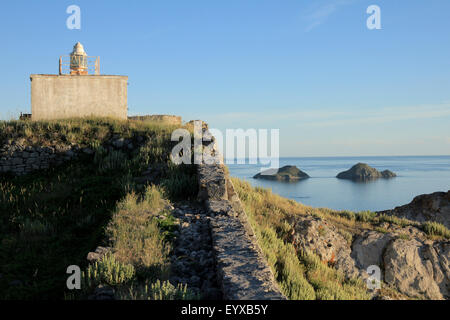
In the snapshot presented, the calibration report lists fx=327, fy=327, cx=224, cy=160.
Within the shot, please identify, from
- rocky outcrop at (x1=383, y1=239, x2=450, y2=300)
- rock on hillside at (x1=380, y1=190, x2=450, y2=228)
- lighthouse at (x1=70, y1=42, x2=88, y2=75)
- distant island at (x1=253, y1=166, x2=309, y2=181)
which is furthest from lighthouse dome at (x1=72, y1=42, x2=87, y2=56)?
distant island at (x1=253, y1=166, x2=309, y2=181)

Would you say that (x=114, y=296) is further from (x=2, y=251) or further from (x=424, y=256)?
(x=424, y=256)

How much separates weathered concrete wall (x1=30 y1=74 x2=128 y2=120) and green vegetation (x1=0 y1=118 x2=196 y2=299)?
3.96 meters

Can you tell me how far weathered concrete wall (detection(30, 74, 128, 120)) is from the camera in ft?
63.2

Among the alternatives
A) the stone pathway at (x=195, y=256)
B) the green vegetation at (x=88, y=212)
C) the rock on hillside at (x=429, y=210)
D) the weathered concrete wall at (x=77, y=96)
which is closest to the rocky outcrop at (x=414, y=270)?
the rock on hillside at (x=429, y=210)

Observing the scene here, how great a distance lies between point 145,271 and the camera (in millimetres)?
4793

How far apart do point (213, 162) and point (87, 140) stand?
282 inches

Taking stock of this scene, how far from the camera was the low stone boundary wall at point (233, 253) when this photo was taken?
154 inches

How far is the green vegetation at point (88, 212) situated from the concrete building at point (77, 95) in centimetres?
398

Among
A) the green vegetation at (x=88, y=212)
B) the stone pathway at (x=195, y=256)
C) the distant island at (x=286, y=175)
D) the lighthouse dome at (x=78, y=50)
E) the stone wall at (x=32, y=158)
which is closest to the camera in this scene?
the stone pathway at (x=195, y=256)

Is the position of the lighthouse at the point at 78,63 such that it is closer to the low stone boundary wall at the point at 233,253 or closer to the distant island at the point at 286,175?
the low stone boundary wall at the point at 233,253

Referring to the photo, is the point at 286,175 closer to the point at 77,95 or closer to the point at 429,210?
the point at 429,210

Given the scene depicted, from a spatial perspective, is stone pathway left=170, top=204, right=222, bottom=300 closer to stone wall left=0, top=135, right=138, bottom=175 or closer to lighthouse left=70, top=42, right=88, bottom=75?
stone wall left=0, top=135, right=138, bottom=175

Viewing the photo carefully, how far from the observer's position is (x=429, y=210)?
783 inches

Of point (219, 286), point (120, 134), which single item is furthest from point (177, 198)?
point (120, 134)
